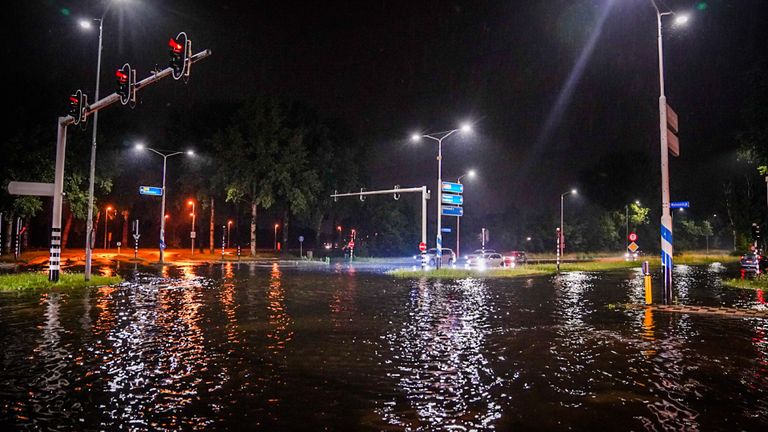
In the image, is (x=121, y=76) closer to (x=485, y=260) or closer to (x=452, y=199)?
(x=452, y=199)

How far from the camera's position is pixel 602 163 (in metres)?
92.7

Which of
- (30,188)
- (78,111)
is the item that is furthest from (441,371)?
(30,188)

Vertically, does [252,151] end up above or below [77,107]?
above

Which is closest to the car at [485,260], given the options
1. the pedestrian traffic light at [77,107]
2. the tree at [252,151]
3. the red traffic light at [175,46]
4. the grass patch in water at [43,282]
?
the grass patch in water at [43,282]

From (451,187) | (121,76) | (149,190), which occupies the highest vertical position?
(121,76)

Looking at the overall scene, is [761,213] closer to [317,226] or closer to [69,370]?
[69,370]

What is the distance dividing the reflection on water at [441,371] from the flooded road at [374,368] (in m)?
0.04

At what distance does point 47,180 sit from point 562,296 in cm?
3347

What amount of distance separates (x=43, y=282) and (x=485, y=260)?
2963 cm

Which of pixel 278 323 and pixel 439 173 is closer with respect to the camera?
pixel 278 323

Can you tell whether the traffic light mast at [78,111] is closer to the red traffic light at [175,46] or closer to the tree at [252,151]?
the red traffic light at [175,46]

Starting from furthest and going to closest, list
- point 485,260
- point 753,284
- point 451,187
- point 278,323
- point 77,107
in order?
point 485,260 → point 451,187 → point 753,284 → point 77,107 → point 278,323

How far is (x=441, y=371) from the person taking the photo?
8648mm

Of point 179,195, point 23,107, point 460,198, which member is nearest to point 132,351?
point 460,198
